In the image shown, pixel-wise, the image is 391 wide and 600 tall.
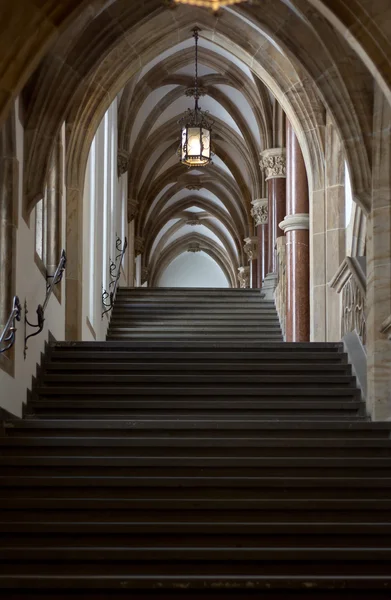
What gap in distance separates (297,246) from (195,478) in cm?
796

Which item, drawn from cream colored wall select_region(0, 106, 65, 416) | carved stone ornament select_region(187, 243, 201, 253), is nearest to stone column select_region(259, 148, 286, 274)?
cream colored wall select_region(0, 106, 65, 416)

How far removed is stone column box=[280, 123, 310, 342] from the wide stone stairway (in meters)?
3.60

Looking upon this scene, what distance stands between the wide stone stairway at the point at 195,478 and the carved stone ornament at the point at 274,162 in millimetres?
7942

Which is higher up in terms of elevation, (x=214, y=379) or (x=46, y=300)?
(x=46, y=300)

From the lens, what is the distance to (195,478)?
736 centimetres

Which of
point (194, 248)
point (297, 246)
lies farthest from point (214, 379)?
point (194, 248)

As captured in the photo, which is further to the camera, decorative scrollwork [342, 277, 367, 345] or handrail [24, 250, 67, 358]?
decorative scrollwork [342, 277, 367, 345]

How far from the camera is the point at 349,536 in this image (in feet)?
21.8

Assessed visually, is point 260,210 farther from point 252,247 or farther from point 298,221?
point 298,221

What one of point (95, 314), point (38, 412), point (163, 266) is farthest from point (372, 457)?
point (163, 266)

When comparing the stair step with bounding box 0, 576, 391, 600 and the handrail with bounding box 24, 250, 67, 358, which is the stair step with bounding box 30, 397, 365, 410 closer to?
the handrail with bounding box 24, 250, 67, 358

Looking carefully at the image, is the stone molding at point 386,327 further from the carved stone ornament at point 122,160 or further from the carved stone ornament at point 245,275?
the carved stone ornament at point 245,275

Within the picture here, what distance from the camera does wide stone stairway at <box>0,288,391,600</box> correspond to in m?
6.14

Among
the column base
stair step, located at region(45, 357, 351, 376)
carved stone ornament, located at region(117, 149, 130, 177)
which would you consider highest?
carved stone ornament, located at region(117, 149, 130, 177)
